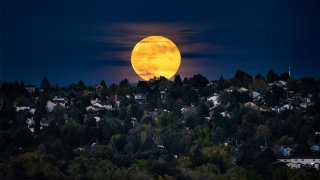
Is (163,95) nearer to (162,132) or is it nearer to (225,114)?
(225,114)

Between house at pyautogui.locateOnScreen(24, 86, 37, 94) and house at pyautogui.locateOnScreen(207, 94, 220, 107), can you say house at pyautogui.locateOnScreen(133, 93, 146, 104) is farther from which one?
house at pyautogui.locateOnScreen(24, 86, 37, 94)

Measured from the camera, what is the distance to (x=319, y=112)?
40594mm

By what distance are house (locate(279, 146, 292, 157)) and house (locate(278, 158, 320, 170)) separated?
122cm

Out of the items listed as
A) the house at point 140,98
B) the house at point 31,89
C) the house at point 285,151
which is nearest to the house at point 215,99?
the house at point 140,98

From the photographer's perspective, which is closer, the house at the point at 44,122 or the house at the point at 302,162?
the house at the point at 302,162

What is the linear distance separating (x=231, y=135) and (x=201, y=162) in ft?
22.2

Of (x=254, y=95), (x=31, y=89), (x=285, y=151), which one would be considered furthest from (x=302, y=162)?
(x=31, y=89)

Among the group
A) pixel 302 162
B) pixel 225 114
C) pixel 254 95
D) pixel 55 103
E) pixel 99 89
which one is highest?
pixel 99 89

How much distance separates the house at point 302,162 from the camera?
29.8 meters

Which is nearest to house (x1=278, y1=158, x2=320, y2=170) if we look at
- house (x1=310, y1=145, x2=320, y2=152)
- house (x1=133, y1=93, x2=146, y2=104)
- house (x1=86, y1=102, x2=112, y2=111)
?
house (x1=310, y1=145, x2=320, y2=152)

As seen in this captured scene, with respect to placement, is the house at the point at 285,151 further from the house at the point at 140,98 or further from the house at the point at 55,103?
the house at the point at 140,98

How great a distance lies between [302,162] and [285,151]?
8.05ft

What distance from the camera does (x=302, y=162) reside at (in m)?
30.8

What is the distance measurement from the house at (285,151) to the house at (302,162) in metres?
1.22
